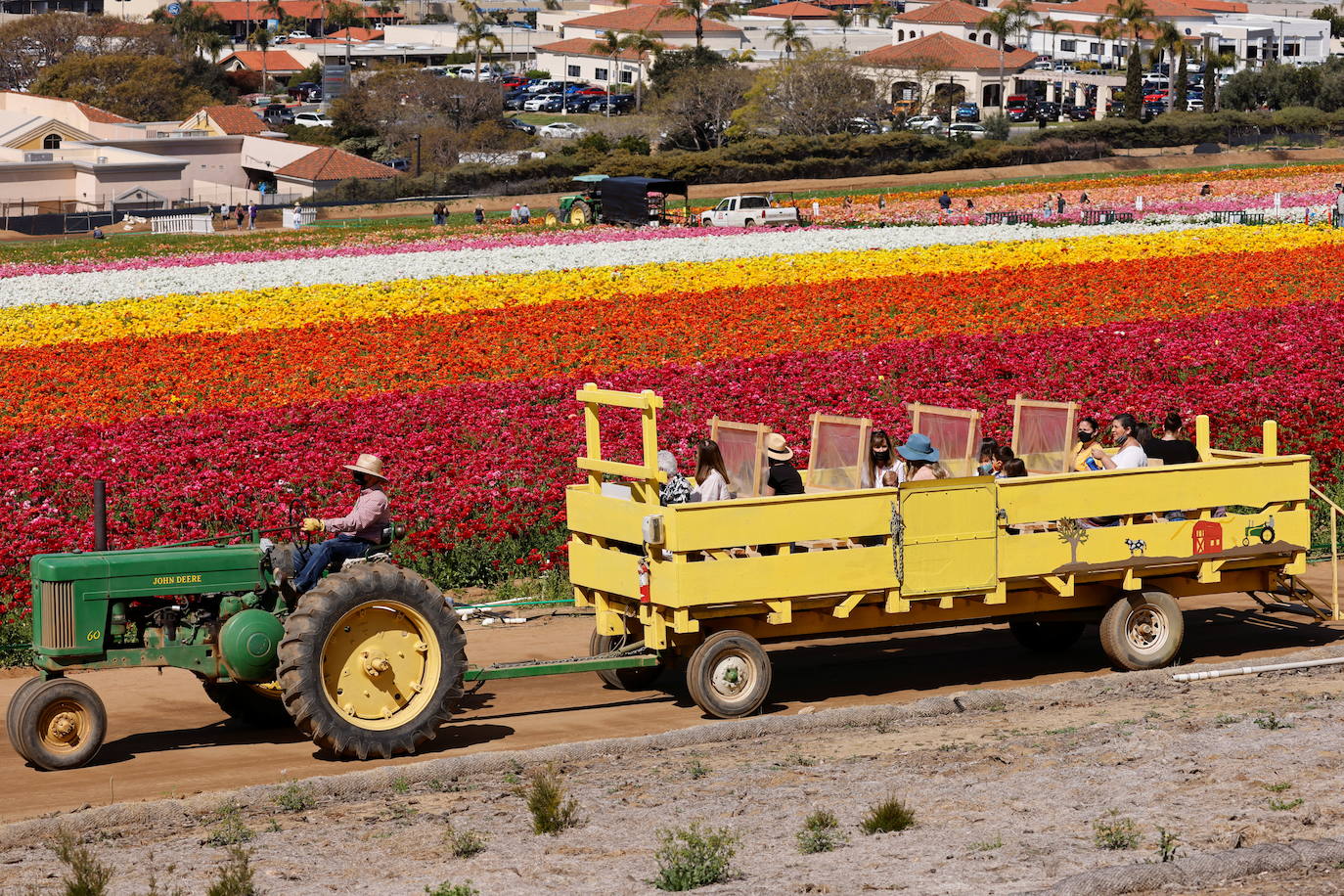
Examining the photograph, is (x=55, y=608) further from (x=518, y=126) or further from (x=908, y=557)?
(x=518, y=126)

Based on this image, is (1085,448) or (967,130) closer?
(1085,448)

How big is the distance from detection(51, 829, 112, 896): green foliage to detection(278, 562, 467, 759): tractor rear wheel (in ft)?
6.39

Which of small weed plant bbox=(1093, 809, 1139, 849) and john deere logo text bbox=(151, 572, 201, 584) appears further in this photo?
john deere logo text bbox=(151, 572, 201, 584)

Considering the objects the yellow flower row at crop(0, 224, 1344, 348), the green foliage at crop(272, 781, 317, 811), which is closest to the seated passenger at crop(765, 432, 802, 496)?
the green foliage at crop(272, 781, 317, 811)

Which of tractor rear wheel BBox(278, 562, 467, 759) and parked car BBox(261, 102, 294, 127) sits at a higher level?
parked car BBox(261, 102, 294, 127)

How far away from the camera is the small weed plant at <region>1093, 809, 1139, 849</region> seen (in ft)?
28.0

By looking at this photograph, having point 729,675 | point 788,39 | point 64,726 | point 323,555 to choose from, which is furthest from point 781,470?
point 788,39

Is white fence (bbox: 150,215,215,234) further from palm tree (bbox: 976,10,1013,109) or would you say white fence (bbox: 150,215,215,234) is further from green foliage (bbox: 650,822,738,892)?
palm tree (bbox: 976,10,1013,109)

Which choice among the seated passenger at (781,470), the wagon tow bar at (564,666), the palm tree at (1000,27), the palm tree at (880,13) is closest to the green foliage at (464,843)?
the wagon tow bar at (564,666)

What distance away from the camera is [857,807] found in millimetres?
9430

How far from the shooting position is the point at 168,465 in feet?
60.3

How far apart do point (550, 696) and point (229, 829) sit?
3.70m

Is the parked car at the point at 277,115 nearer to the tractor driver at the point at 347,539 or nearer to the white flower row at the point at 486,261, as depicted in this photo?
the white flower row at the point at 486,261

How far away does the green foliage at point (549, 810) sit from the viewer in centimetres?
917
